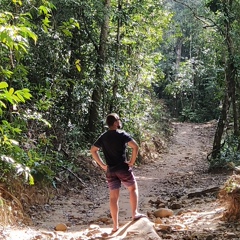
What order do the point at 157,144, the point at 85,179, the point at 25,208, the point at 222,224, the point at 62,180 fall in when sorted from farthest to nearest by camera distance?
1. the point at 157,144
2. the point at 85,179
3. the point at 62,180
4. the point at 25,208
5. the point at 222,224

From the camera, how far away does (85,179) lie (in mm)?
9414

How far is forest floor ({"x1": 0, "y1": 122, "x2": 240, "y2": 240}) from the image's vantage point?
15.0 feet

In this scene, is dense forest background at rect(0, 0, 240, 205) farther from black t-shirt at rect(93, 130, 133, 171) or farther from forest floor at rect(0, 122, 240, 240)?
black t-shirt at rect(93, 130, 133, 171)

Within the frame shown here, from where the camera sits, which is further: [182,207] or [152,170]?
[152,170]

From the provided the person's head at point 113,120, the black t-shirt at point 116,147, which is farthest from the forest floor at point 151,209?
the person's head at point 113,120

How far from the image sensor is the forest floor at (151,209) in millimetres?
4578

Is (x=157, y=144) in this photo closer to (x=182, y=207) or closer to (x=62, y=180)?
(x=62, y=180)

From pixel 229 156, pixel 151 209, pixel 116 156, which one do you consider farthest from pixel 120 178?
pixel 229 156

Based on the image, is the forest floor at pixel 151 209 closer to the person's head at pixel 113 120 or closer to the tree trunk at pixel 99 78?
the person's head at pixel 113 120

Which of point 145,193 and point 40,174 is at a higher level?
point 40,174

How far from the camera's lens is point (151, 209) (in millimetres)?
6816

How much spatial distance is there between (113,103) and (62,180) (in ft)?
14.5

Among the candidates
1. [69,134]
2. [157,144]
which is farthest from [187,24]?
[69,134]

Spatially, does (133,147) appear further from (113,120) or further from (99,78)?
(99,78)
